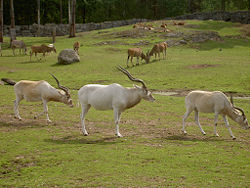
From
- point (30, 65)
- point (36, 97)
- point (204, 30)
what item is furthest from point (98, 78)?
point (204, 30)

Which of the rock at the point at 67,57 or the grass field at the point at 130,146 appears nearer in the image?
the grass field at the point at 130,146

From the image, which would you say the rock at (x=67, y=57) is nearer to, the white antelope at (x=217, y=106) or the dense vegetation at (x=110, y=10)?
the white antelope at (x=217, y=106)

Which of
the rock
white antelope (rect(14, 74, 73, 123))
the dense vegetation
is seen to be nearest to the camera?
white antelope (rect(14, 74, 73, 123))

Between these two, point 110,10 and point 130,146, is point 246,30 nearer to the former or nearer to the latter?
point 130,146

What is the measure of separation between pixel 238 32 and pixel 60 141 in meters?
39.2

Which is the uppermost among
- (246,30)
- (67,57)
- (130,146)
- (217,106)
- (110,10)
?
(110,10)

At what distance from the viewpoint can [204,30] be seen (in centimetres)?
4422

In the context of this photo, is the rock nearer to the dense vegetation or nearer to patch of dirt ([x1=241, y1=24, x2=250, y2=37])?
patch of dirt ([x1=241, y1=24, x2=250, y2=37])

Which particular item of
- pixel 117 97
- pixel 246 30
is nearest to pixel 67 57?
pixel 117 97

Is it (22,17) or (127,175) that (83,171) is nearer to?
(127,175)

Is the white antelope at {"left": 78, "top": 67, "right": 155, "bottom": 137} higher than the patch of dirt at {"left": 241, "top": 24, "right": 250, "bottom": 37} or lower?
lower

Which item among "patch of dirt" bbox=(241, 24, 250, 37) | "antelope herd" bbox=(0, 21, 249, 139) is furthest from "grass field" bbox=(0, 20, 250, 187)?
"patch of dirt" bbox=(241, 24, 250, 37)

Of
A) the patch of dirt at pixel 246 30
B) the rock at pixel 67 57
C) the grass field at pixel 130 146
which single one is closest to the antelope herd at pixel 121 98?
the grass field at pixel 130 146

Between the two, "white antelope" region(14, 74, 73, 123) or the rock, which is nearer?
"white antelope" region(14, 74, 73, 123)
